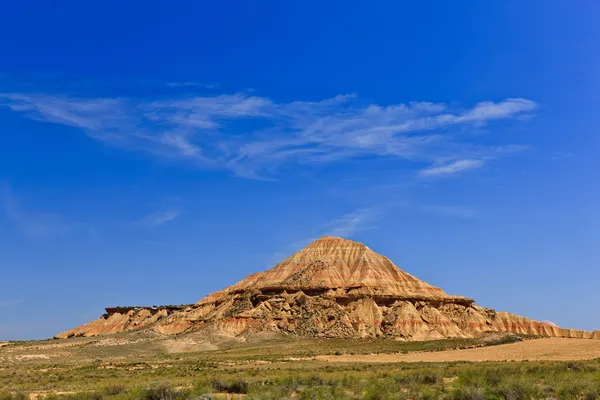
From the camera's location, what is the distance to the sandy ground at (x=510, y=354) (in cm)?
5641

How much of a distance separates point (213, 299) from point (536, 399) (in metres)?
100

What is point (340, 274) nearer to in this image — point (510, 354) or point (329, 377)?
point (510, 354)

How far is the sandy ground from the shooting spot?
5641cm

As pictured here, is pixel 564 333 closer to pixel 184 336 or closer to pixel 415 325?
pixel 415 325

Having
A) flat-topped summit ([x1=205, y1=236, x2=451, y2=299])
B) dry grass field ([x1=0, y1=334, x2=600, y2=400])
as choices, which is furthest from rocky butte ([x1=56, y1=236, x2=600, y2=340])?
dry grass field ([x1=0, y1=334, x2=600, y2=400])

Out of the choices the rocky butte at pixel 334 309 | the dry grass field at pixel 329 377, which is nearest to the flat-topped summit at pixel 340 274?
the rocky butte at pixel 334 309

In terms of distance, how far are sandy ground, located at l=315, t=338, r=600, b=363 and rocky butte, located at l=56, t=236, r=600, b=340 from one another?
27.1 metres

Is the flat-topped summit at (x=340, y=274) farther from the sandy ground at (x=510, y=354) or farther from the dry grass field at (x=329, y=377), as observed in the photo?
the sandy ground at (x=510, y=354)

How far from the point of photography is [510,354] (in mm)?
61406

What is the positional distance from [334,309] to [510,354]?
41.8 m

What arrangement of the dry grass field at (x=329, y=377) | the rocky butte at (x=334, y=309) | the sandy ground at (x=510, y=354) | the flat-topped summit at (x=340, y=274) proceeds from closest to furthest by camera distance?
the dry grass field at (x=329, y=377), the sandy ground at (x=510, y=354), the rocky butte at (x=334, y=309), the flat-topped summit at (x=340, y=274)

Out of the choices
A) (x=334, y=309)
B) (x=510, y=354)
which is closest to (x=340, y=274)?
(x=334, y=309)

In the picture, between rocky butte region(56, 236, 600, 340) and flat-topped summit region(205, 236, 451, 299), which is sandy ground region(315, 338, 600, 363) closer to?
rocky butte region(56, 236, 600, 340)

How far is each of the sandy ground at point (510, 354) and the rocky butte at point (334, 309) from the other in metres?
27.1
